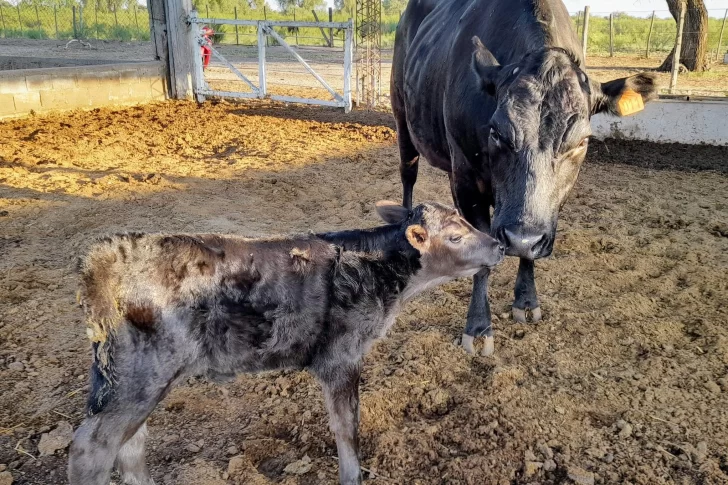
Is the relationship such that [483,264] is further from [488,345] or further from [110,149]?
[110,149]

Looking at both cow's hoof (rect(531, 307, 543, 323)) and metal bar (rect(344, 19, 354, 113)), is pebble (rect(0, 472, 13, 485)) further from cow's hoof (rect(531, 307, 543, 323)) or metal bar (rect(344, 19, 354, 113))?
metal bar (rect(344, 19, 354, 113))

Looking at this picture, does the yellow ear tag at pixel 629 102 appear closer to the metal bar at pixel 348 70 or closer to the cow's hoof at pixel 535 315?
the cow's hoof at pixel 535 315

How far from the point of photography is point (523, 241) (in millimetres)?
3498

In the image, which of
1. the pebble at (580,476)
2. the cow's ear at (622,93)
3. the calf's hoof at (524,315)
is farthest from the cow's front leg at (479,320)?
the cow's ear at (622,93)

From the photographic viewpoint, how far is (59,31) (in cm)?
3647

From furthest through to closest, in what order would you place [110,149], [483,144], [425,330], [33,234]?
[110,149] → [33,234] → [425,330] → [483,144]

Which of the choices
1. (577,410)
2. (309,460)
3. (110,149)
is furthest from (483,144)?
(110,149)

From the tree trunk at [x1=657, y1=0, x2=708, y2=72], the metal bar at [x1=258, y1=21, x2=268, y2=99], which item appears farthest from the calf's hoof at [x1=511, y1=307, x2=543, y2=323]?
the tree trunk at [x1=657, y1=0, x2=708, y2=72]

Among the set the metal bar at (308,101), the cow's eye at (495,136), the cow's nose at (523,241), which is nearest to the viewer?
the cow's nose at (523,241)

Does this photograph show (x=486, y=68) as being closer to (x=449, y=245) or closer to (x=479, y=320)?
(x=449, y=245)

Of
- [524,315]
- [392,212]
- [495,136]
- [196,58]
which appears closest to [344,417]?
[392,212]

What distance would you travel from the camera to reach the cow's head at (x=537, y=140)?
3521 mm

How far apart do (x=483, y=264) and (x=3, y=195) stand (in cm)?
639

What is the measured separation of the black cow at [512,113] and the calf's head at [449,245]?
0.22 m
